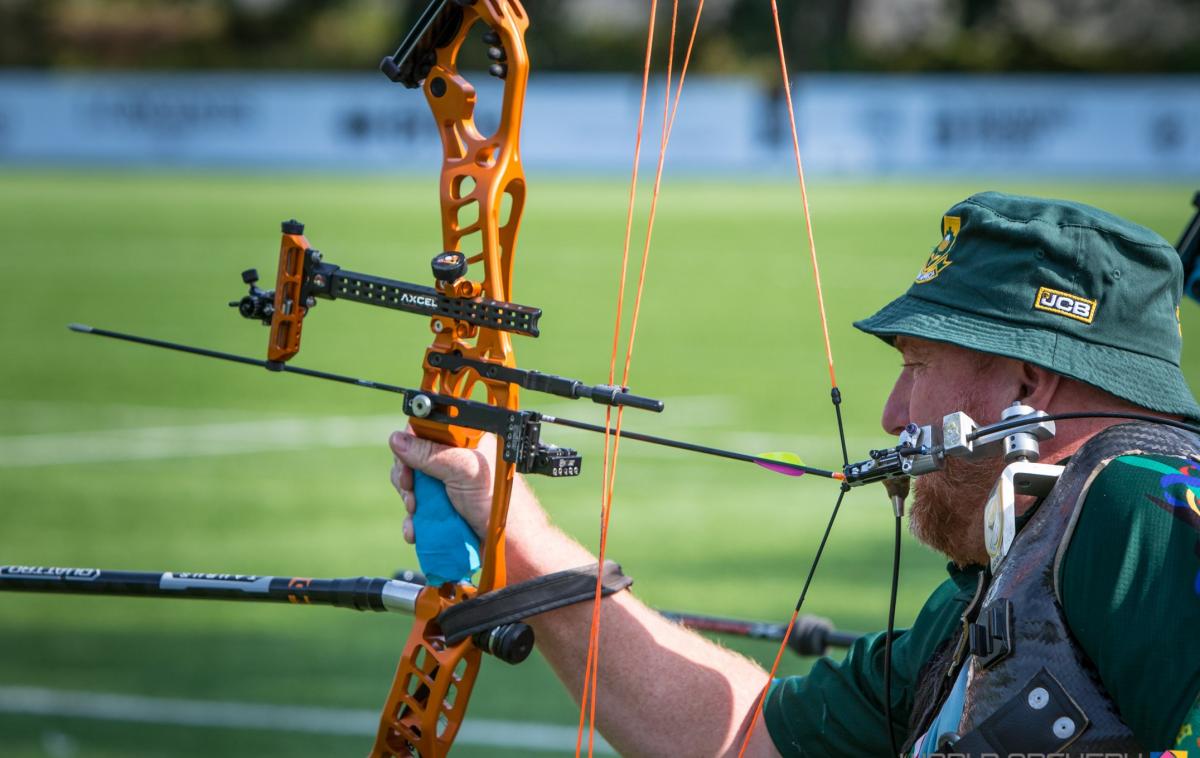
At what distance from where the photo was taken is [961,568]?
8.55 feet

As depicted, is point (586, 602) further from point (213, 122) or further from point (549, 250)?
point (213, 122)

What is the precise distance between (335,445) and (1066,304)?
27.1 feet

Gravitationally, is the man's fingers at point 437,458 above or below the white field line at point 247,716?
above

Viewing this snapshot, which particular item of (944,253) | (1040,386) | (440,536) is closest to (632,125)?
(440,536)

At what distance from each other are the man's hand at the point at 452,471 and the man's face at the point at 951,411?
739 millimetres

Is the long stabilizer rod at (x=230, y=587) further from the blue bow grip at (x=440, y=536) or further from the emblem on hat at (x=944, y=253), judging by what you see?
the emblem on hat at (x=944, y=253)

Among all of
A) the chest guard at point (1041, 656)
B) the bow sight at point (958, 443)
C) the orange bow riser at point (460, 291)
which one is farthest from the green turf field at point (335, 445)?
the chest guard at point (1041, 656)

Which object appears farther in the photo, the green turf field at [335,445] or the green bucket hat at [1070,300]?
the green turf field at [335,445]

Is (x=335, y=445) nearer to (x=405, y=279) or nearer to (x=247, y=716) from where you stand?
(x=247, y=716)

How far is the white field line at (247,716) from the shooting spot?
5.34 metres

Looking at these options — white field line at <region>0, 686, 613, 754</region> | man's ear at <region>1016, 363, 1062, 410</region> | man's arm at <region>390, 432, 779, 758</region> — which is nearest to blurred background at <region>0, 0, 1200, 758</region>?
white field line at <region>0, 686, 613, 754</region>

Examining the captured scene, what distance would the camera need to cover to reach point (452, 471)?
109 inches

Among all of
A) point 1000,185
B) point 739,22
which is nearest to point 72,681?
point 1000,185

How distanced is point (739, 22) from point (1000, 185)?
17667 millimetres
